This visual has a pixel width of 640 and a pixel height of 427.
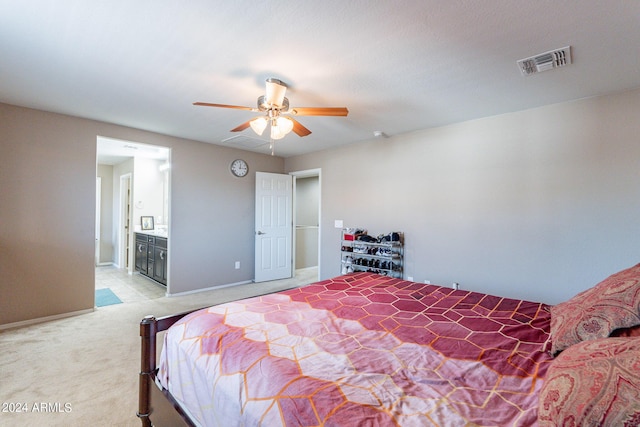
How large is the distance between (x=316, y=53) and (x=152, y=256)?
187 inches

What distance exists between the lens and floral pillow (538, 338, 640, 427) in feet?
2.13

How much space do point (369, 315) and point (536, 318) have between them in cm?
98

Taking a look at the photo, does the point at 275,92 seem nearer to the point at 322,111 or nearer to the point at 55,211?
the point at 322,111

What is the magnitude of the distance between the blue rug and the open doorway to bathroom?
0.41 m

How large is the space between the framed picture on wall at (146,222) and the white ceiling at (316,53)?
3.08 m

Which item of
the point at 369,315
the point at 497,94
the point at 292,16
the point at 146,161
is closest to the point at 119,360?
the point at 369,315

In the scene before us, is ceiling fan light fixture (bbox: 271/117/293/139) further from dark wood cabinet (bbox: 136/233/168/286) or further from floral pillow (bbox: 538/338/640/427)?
dark wood cabinet (bbox: 136/233/168/286)

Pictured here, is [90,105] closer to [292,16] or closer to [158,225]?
[292,16]

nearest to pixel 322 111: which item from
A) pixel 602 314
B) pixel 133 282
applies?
pixel 602 314

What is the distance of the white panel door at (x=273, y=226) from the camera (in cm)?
533

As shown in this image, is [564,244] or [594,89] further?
[564,244]

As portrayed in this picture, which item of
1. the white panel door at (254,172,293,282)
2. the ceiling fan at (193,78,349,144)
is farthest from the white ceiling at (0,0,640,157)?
the white panel door at (254,172,293,282)

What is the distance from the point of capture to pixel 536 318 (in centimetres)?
166

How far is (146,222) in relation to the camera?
6.04m
